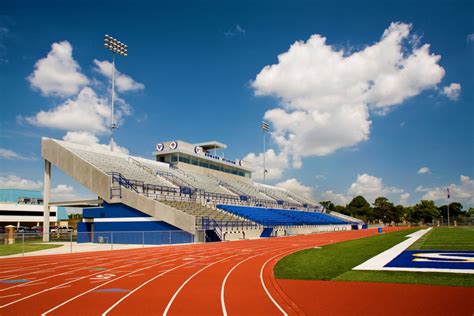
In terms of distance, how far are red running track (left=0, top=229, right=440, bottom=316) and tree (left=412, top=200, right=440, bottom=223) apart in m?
114

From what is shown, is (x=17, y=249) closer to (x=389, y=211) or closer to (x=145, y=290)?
(x=145, y=290)

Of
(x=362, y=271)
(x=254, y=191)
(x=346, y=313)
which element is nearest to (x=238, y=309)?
(x=346, y=313)

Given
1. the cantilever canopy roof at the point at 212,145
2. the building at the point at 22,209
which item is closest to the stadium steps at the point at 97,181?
the cantilever canopy roof at the point at 212,145

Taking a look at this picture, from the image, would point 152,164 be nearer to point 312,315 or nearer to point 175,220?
point 175,220

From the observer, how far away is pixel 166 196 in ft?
139

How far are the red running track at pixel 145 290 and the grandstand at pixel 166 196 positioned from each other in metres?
16.3

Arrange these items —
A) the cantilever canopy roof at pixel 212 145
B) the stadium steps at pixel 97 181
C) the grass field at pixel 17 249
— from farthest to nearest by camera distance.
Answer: the cantilever canopy roof at pixel 212 145 → the stadium steps at pixel 97 181 → the grass field at pixel 17 249

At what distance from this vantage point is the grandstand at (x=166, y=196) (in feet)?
114

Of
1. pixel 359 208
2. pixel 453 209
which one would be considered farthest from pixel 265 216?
pixel 453 209

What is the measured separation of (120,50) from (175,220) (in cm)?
2799

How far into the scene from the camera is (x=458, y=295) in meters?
10.1

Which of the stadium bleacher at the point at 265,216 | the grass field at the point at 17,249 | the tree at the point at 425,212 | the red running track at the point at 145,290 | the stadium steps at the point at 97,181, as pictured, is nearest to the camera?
the red running track at the point at 145,290

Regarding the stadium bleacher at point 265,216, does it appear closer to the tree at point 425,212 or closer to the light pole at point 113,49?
the light pole at point 113,49

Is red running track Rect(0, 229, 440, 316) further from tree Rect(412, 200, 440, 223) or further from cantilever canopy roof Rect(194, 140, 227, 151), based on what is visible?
tree Rect(412, 200, 440, 223)
